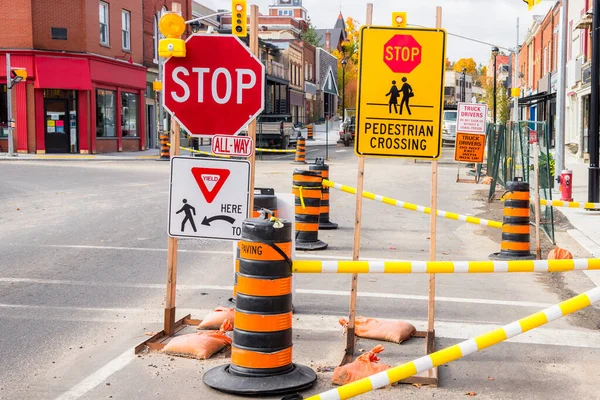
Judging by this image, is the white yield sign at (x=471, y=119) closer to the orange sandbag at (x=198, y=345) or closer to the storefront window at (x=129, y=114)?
the orange sandbag at (x=198, y=345)

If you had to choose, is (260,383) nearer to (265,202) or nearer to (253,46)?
(253,46)

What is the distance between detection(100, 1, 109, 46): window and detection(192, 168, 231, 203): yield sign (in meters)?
36.9

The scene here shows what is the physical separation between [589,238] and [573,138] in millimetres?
31913

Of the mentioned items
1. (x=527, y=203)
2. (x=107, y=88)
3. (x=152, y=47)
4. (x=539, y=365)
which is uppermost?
(x=152, y=47)

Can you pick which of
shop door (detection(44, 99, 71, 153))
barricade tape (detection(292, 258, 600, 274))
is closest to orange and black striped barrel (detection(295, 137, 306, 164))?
shop door (detection(44, 99, 71, 153))

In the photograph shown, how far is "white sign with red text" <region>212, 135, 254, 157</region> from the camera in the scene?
6.79 m

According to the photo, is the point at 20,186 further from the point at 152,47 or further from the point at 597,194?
the point at 152,47

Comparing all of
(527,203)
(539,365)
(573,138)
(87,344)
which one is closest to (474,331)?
(539,365)

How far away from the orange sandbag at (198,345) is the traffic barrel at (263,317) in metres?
0.74

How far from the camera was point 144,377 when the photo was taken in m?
6.05

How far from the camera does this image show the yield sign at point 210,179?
681cm

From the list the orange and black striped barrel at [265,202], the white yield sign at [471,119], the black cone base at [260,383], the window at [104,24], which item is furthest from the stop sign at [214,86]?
the window at [104,24]

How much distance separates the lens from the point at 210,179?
6.82m

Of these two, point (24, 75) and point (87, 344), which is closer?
point (87, 344)
